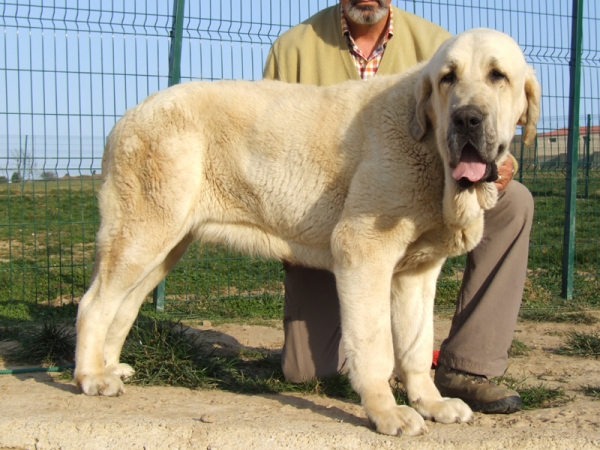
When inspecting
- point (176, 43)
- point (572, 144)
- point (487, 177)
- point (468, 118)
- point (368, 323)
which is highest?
point (176, 43)

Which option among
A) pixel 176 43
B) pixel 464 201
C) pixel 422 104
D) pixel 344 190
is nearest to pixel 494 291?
pixel 464 201

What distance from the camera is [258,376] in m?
4.29

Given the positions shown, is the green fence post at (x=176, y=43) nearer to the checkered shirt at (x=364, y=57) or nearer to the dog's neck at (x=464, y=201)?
the checkered shirt at (x=364, y=57)

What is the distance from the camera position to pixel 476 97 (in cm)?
288

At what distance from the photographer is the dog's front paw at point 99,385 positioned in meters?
3.60

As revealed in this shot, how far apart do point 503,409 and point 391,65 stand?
2.04m

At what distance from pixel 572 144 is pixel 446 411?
454cm

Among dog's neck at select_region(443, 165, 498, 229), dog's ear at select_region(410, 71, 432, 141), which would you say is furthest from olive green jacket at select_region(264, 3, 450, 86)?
dog's neck at select_region(443, 165, 498, 229)

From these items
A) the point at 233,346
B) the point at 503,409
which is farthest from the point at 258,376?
the point at 503,409

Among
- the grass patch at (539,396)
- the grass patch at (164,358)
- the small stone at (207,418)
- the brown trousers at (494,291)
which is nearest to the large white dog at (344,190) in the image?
the grass patch at (164,358)

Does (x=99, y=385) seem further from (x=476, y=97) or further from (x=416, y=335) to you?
(x=476, y=97)

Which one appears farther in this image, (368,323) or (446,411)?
(446,411)

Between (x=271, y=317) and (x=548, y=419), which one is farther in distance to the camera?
(x=271, y=317)

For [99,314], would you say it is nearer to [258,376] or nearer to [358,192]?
[258,376]
